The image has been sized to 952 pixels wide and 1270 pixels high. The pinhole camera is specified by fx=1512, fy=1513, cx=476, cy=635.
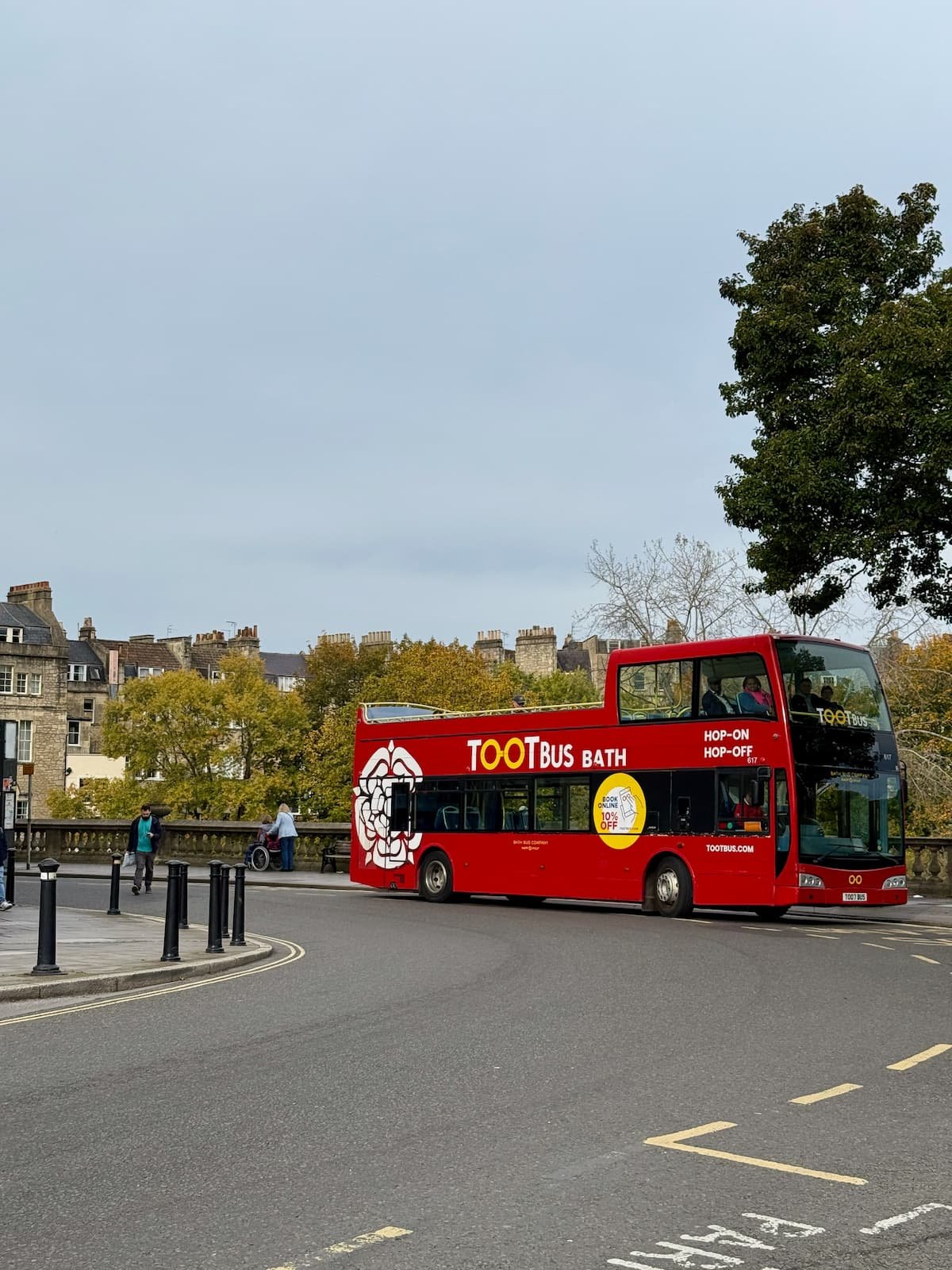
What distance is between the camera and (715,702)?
74.8 ft

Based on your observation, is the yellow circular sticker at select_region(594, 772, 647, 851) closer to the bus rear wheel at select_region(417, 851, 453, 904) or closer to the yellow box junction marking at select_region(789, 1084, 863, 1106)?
the bus rear wheel at select_region(417, 851, 453, 904)

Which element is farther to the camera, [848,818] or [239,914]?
[848,818]

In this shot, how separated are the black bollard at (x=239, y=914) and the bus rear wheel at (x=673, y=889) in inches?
319

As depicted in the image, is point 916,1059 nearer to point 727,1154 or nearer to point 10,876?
point 727,1154

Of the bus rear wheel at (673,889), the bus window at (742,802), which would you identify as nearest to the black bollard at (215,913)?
the bus window at (742,802)

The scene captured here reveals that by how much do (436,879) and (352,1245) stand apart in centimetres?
2339

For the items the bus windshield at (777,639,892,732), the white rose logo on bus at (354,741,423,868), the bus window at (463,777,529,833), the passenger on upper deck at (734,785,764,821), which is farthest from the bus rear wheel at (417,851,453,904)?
the bus windshield at (777,639,892,732)

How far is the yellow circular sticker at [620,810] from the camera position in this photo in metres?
24.0

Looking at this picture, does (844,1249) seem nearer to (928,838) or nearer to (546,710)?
(546,710)

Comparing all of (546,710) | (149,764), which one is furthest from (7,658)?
(546,710)

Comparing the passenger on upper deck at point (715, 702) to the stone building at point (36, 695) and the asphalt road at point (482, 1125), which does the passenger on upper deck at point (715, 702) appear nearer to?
the asphalt road at point (482, 1125)

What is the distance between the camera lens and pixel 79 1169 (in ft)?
20.7

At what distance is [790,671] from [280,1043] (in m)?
13.7

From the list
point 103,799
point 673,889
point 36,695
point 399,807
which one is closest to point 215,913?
point 673,889
